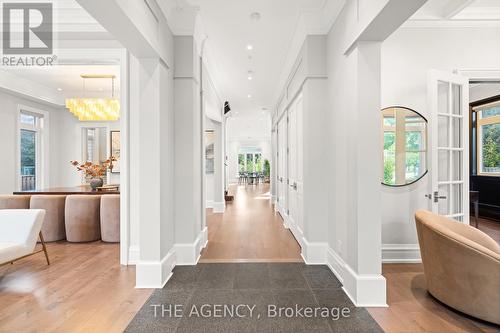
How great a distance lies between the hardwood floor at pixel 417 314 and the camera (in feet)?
6.50

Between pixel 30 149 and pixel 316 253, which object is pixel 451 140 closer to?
pixel 316 253

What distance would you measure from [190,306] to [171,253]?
2.86 feet

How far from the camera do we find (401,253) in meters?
3.31

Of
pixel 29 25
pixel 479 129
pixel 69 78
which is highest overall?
pixel 69 78

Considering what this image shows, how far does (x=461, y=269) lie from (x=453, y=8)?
10.2ft

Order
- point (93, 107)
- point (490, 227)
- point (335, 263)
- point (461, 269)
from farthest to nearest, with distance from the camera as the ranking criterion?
point (93, 107) → point (490, 227) → point (335, 263) → point (461, 269)

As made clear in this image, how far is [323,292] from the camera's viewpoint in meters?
2.52

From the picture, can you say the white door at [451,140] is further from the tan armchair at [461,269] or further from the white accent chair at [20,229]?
the white accent chair at [20,229]

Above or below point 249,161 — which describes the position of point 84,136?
above

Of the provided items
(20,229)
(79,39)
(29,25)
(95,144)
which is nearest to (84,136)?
(95,144)

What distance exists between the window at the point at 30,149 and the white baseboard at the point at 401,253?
8235 mm

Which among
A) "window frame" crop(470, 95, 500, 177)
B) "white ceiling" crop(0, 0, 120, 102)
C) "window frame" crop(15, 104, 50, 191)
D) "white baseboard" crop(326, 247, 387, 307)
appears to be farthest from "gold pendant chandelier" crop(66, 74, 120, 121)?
"window frame" crop(470, 95, 500, 177)

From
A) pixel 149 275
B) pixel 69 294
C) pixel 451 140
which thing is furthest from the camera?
pixel 451 140

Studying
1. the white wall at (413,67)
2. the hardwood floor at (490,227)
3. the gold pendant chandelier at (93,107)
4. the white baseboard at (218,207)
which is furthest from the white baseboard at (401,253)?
the gold pendant chandelier at (93,107)
